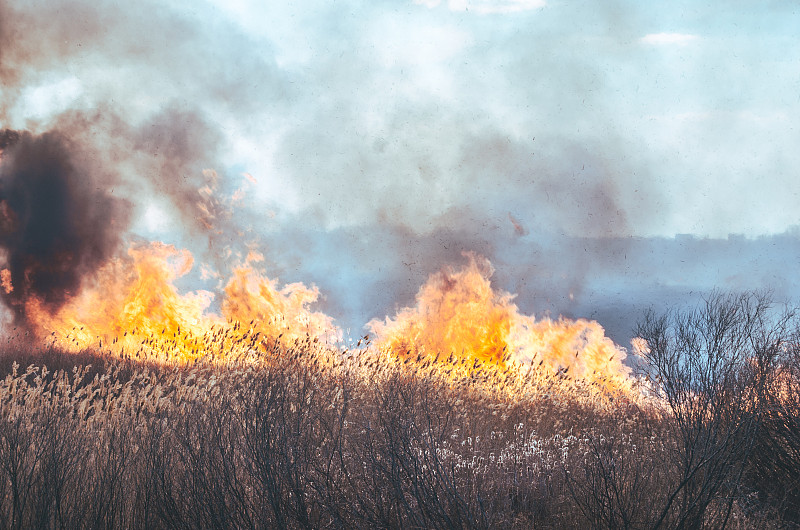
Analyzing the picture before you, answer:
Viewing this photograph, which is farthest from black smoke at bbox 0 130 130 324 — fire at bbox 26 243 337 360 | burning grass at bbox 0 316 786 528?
burning grass at bbox 0 316 786 528

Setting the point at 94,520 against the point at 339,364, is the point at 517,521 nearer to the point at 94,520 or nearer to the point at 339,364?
the point at 94,520

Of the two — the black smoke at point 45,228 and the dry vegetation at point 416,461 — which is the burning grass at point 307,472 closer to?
the dry vegetation at point 416,461

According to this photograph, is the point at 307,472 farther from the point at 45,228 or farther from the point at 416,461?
the point at 45,228

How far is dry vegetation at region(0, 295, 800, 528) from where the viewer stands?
4457 mm

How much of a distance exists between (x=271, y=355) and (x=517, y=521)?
20.2 feet

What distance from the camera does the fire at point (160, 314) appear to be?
1145 centimetres

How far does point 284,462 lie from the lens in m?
4.64

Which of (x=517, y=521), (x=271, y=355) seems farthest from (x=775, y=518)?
(x=271, y=355)

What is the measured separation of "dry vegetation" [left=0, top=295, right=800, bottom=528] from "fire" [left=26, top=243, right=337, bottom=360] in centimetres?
363

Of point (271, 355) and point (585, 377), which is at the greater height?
point (271, 355)

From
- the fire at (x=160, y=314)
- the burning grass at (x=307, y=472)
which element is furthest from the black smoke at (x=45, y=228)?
the burning grass at (x=307, y=472)

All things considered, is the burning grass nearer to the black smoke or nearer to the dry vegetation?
the dry vegetation

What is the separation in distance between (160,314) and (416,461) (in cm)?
945

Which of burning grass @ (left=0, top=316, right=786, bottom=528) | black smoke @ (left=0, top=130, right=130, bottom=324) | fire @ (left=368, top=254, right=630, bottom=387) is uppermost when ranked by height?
black smoke @ (left=0, top=130, right=130, bottom=324)
